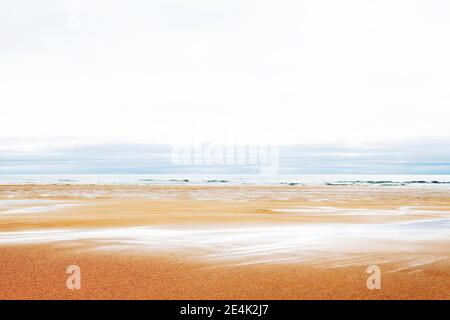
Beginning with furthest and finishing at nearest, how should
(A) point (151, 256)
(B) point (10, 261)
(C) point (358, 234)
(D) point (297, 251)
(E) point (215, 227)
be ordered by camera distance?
(E) point (215, 227)
(C) point (358, 234)
(D) point (297, 251)
(A) point (151, 256)
(B) point (10, 261)

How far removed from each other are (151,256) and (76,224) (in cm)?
584

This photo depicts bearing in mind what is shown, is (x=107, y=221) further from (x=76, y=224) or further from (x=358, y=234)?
(x=358, y=234)

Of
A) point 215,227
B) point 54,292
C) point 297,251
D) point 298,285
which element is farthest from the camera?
point 215,227

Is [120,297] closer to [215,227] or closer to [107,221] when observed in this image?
[215,227]

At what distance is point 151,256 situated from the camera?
8133mm

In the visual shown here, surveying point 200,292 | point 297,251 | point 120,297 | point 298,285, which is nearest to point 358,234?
point 297,251

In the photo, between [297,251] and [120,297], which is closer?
[120,297]

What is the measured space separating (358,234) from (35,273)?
24.1 feet

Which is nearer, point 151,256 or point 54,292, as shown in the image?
point 54,292
